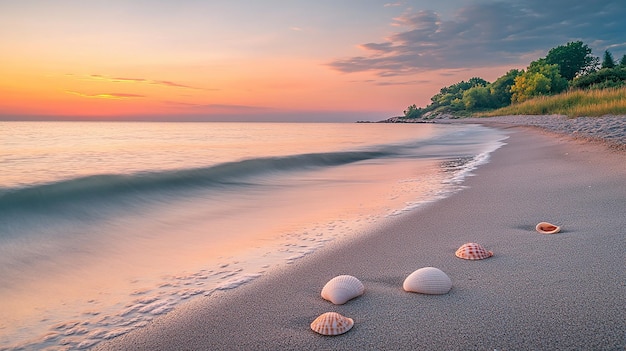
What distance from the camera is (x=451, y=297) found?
2410mm

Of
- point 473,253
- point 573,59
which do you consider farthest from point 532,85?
point 473,253

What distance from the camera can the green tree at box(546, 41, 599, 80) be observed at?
82.2 m

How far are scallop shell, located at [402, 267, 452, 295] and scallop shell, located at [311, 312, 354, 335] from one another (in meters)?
0.58

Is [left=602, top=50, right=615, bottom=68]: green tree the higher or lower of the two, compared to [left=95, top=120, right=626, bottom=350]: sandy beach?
higher

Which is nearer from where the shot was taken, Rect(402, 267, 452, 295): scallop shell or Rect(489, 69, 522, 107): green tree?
Rect(402, 267, 452, 295): scallop shell

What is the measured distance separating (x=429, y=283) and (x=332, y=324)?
76 centimetres

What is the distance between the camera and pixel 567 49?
82875 mm

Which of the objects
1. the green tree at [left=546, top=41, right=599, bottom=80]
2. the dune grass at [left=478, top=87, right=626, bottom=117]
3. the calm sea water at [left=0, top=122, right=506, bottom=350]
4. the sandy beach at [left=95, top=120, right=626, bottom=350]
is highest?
the green tree at [left=546, top=41, right=599, bottom=80]

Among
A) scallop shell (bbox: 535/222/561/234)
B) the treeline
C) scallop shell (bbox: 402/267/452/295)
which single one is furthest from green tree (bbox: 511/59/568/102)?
scallop shell (bbox: 402/267/452/295)

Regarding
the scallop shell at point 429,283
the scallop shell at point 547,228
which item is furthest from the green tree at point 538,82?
the scallop shell at point 429,283

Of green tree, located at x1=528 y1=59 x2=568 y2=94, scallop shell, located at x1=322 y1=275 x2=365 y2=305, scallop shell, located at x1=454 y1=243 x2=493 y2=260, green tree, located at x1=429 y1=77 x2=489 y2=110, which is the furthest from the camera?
green tree, located at x1=429 y1=77 x2=489 y2=110

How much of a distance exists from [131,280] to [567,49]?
10065 cm

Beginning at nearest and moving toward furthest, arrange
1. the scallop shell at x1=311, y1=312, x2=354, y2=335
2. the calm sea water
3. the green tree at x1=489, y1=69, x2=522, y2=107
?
the scallop shell at x1=311, y1=312, x2=354, y2=335 < the calm sea water < the green tree at x1=489, y1=69, x2=522, y2=107

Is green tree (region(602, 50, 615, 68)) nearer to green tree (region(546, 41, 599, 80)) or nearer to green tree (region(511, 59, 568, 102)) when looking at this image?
green tree (region(546, 41, 599, 80))
